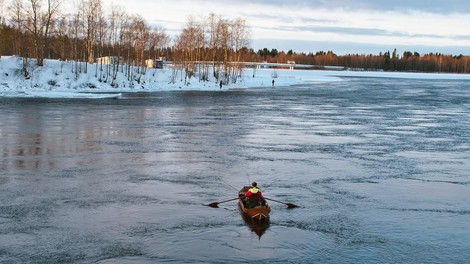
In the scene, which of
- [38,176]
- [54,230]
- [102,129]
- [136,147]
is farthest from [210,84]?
[54,230]

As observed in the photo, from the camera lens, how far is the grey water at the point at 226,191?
1053 centimetres

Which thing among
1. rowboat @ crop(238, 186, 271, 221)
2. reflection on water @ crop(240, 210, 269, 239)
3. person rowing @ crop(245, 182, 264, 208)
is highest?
person rowing @ crop(245, 182, 264, 208)

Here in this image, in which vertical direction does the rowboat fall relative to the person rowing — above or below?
below

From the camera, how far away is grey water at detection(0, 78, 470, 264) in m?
10.5

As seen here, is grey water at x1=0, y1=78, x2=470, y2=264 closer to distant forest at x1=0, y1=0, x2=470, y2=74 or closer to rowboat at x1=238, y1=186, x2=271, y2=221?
rowboat at x1=238, y1=186, x2=271, y2=221

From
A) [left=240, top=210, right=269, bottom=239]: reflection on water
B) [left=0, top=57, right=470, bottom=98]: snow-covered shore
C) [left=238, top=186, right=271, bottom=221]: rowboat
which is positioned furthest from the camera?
[left=0, top=57, right=470, bottom=98]: snow-covered shore

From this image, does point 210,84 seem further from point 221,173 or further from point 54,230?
point 54,230

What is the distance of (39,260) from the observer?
9.68 metres

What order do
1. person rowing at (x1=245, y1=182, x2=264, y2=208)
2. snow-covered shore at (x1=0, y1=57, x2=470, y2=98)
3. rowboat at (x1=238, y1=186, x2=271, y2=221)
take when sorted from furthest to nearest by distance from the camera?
snow-covered shore at (x1=0, y1=57, x2=470, y2=98), person rowing at (x1=245, y1=182, x2=264, y2=208), rowboat at (x1=238, y1=186, x2=271, y2=221)

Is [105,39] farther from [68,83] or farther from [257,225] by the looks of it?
[257,225]

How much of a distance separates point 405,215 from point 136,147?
1136cm

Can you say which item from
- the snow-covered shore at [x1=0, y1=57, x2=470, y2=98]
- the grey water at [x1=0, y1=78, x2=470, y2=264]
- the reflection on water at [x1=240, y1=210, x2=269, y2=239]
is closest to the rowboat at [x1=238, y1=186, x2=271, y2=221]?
the reflection on water at [x1=240, y1=210, x2=269, y2=239]

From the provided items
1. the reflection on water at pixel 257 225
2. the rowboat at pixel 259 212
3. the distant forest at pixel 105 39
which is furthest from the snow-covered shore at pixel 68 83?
the reflection on water at pixel 257 225

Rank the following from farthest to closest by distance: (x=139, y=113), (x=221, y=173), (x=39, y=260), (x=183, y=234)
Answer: (x=139, y=113), (x=221, y=173), (x=183, y=234), (x=39, y=260)
